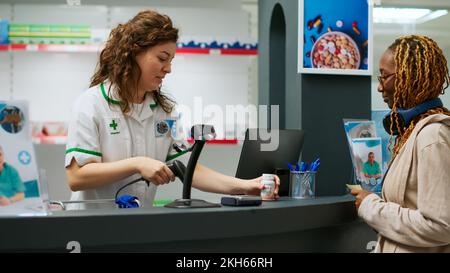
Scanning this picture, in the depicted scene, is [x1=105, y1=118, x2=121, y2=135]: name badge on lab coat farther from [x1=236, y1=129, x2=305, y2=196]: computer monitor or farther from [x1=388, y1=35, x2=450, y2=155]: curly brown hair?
[x1=388, y1=35, x2=450, y2=155]: curly brown hair

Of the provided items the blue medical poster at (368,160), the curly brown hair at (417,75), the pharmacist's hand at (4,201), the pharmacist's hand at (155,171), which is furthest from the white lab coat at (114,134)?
the curly brown hair at (417,75)

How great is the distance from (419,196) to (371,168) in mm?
589

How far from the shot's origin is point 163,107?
2.34 m

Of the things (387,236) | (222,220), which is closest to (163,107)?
(222,220)

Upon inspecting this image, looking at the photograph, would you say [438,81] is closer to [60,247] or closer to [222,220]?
[222,220]

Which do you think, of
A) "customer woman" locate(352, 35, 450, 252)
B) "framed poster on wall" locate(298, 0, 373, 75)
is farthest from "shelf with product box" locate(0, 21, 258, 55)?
"customer woman" locate(352, 35, 450, 252)

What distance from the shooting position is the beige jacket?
1.51 meters

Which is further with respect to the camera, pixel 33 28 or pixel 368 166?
pixel 33 28

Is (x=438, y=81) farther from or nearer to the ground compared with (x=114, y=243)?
farther from the ground

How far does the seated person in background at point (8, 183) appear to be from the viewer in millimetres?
1498

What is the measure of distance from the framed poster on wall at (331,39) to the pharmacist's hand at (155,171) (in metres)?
1.48

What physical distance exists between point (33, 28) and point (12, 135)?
11.6 ft

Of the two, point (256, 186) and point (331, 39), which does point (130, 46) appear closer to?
point (256, 186)
